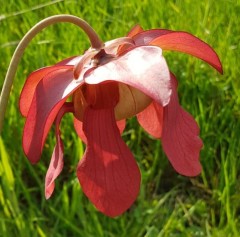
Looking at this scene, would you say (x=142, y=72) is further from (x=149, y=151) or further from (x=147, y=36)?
(x=149, y=151)

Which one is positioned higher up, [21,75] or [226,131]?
[21,75]

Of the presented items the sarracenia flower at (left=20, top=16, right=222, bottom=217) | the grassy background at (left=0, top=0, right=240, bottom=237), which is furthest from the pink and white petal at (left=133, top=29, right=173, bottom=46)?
the grassy background at (left=0, top=0, right=240, bottom=237)

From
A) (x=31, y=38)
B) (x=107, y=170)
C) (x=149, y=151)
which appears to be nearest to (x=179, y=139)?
(x=107, y=170)

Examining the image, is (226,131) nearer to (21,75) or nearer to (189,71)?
(189,71)

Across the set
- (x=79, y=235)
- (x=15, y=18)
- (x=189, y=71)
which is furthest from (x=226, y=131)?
(x=15, y=18)

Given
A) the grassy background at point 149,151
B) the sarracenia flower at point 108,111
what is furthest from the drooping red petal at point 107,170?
the grassy background at point 149,151

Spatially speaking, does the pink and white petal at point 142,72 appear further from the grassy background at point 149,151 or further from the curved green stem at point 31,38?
the grassy background at point 149,151

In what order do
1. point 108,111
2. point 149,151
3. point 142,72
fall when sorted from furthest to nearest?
point 149,151 → point 108,111 → point 142,72
